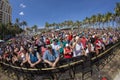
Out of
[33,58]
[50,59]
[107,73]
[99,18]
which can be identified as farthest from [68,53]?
[99,18]

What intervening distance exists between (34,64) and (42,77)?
0.57m

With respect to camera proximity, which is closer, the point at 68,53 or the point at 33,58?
the point at 33,58

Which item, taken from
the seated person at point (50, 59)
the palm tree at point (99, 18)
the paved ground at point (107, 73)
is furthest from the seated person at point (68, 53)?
the palm tree at point (99, 18)

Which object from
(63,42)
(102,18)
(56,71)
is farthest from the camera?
(102,18)

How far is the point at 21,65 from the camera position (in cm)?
1023

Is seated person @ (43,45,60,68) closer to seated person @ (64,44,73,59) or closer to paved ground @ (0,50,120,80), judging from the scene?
paved ground @ (0,50,120,80)

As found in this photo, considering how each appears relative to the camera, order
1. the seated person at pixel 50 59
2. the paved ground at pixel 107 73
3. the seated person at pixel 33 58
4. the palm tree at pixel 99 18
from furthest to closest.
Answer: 1. the palm tree at pixel 99 18
2. the paved ground at pixel 107 73
3. the seated person at pixel 33 58
4. the seated person at pixel 50 59

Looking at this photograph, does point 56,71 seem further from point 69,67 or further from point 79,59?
point 79,59

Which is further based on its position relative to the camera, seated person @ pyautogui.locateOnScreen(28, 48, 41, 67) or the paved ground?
the paved ground

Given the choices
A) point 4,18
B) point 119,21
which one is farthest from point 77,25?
point 119,21

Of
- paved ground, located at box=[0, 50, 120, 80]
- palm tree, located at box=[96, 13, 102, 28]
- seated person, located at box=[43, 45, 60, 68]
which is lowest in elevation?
paved ground, located at box=[0, 50, 120, 80]

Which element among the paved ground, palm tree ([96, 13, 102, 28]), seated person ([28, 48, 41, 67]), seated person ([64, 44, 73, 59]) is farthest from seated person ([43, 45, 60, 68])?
palm tree ([96, 13, 102, 28])

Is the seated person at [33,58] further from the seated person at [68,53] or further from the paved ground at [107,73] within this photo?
the seated person at [68,53]

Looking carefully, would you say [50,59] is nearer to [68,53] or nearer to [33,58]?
[33,58]
